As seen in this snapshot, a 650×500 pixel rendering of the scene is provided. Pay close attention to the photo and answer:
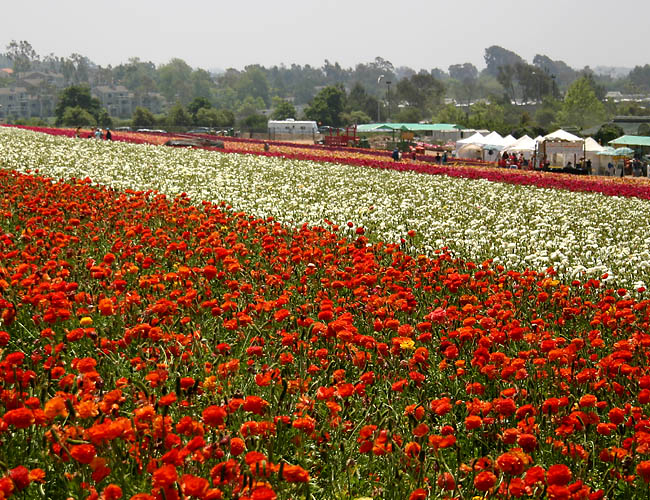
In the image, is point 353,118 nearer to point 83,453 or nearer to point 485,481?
point 485,481

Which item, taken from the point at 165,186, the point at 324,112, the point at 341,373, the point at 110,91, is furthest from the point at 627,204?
the point at 110,91

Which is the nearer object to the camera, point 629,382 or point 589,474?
point 589,474

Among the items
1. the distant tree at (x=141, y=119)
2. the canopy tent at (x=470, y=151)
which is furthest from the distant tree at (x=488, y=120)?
the distant tree at (x=141, y=119)

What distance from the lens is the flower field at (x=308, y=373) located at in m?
3.12

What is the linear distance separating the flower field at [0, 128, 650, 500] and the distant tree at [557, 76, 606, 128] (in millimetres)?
88064

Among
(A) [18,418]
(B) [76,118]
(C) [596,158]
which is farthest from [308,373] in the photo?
(B) [76,118]

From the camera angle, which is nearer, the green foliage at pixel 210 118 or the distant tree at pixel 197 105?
the green foliage at pixel 210 118

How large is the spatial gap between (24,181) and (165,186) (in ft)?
14.1

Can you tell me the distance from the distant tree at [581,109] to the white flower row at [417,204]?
76.0m

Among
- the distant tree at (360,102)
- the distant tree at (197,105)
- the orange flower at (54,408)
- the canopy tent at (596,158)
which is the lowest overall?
the orange flower at (54,408)

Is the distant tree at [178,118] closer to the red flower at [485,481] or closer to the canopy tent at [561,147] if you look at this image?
the canopy tent at [561,147]

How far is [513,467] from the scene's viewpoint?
290cm

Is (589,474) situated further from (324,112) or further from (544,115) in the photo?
(544,115)

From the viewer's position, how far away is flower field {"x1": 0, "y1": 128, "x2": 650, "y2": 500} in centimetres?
312
